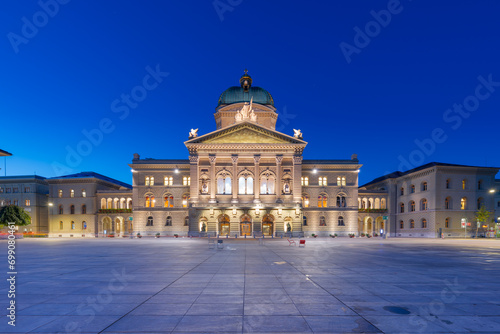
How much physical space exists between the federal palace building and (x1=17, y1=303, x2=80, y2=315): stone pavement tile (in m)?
51.6

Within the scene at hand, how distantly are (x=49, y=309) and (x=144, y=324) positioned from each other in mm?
3193

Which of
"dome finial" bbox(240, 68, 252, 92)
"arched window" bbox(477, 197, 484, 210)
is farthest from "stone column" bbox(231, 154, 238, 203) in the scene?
"arched window" bbox(477, 197, 484, 210)

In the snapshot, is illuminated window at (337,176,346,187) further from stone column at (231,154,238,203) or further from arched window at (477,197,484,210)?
arched window at (477,197,484,210)

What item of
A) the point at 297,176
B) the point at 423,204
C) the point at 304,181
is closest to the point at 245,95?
the point at 304,181

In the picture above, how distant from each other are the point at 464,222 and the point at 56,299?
227 feet

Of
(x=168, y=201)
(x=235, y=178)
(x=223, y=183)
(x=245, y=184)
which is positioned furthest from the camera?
(x=168, y=201)

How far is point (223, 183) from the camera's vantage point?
66188 mm

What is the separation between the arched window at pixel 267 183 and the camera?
2598 inches

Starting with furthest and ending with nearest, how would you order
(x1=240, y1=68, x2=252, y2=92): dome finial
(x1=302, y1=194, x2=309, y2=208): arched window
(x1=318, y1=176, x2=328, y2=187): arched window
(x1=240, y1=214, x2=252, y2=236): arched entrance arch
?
(x1=240, y1=68, x2=252, y2=92): dome finial
(x1=318, y1=176, x2=328, y2=187): arched window
(x1=302, y1=194, x2=309, y2=208): arched window
(x1=240, y1=214, x2=252, y2=236): arched entrance arch

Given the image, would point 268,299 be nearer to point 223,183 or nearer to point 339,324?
point 339,324

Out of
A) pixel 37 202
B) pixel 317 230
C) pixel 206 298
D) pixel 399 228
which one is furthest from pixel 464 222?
pixel 37 202

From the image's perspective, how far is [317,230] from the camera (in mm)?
69625

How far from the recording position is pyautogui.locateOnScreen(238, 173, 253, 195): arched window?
215ft

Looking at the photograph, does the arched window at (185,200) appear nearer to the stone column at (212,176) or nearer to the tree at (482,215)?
the stone column at (212,176)
